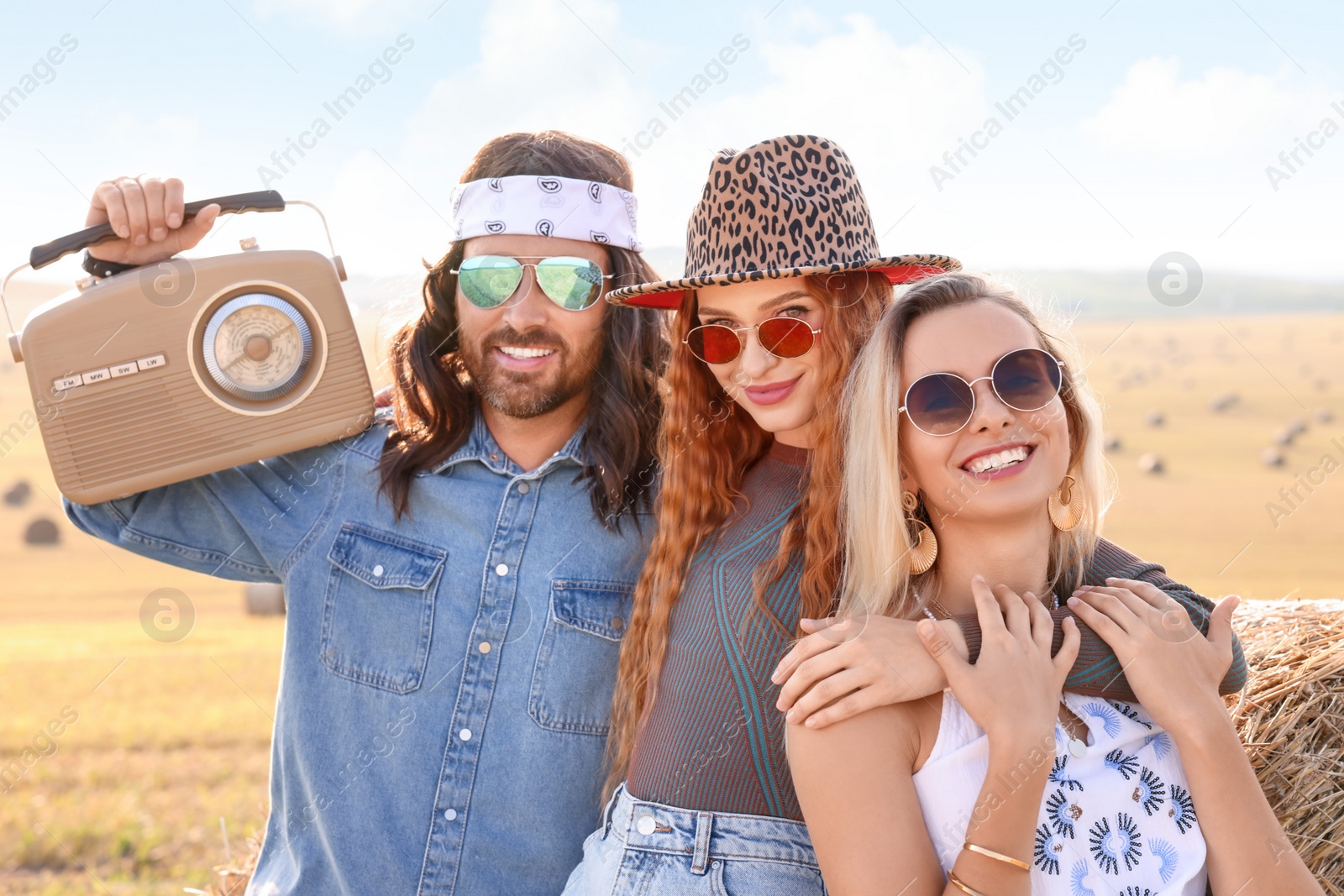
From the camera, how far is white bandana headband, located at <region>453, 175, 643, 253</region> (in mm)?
2912

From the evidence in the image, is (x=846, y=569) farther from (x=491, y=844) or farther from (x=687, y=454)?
(x=491, y=844)

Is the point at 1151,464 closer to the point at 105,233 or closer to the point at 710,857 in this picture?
the point at 710,857

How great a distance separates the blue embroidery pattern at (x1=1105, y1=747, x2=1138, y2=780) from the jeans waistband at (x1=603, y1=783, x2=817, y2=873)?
23.6 inches

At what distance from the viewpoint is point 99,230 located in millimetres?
2584

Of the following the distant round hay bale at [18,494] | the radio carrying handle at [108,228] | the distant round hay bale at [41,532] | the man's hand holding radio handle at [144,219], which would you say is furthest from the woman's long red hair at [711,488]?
the distant round hay bale at [18,494]

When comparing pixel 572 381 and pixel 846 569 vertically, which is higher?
pixel 572 381

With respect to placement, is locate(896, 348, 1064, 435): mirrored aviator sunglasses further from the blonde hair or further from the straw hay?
the straw hay

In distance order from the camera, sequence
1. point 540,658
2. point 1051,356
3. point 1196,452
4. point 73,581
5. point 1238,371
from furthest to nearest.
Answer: point 1238,371 → point 1196,452 → point 73,581 → point 540,658 → point 1051,356

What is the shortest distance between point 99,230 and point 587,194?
1297 millimetres

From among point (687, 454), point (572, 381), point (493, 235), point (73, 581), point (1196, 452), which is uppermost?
point (1196, 452)

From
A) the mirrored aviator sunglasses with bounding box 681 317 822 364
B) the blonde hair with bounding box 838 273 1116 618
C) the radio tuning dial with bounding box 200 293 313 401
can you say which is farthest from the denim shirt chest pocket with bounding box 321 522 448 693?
the blonde hair with bounding box 838 273 1116 618

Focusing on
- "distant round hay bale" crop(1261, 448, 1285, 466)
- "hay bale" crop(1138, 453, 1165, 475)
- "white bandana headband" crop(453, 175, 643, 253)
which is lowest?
"white bandana headband" crop(453, 175, 643, 253)

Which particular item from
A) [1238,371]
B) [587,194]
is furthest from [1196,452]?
[587,194]

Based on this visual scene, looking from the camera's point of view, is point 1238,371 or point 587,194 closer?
point 587,194
